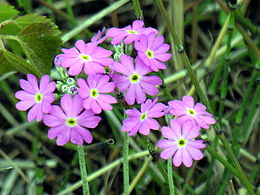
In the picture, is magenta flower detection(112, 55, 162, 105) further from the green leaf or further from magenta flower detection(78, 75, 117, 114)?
the green leaf

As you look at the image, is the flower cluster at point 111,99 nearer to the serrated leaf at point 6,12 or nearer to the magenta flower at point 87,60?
the magenta flower at point 87,60

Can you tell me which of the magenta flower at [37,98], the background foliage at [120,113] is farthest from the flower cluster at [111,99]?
the background foliage at [120,113]

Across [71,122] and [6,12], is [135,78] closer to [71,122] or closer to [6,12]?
[71,122]

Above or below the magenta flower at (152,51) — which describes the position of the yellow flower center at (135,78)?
below

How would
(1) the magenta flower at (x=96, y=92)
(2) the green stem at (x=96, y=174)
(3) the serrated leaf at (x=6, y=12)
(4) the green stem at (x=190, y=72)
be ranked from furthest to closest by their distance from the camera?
1. (2) the green stem at (x=96, y=174)
2. (3) the serrated leaf at (x=6, y=12)
3. (4) the green stem at (x=190, y=72)
4. (1) the magenta flower at (x=96, y=92)

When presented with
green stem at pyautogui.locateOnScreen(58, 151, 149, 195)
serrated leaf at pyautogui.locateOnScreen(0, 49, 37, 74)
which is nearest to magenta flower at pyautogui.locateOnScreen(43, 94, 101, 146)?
serrated leaf at pyautogui.locateOnScreen(0, 49, 37, 74)

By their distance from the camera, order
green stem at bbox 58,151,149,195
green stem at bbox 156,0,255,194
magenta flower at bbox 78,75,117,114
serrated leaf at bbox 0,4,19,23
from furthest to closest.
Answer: green stem at bbox 58,151,149,195
serrated leaf at bbox 0,4,19,23
green stem at bbox 156,0,255,194
magenta flower at bbox 78,75,117,114

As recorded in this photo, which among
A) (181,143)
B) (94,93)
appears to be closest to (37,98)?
(94,93)

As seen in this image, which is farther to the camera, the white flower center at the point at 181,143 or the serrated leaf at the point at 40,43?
the serrated leaf at the point at 40,43
